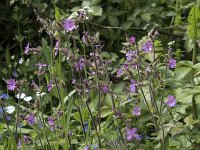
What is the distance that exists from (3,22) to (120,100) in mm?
2158

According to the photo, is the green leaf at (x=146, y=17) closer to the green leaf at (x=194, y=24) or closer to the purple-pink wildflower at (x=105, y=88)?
the green leaf at (x=194, y=24)

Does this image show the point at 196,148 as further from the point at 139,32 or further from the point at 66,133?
the point at 139,32

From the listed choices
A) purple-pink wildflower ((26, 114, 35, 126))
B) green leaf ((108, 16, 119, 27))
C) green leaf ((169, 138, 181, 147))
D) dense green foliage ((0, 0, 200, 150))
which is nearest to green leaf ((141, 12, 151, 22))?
dense green foliage ((0, 0, 200, 150))

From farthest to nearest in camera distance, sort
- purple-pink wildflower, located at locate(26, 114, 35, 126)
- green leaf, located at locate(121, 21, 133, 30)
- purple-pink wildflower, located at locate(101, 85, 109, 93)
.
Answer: green leaf, located at locate(121, 21, 133, 30) < purple-pink wildflower, located at locate(26, 114, 35, 126) < purple-pink wildflower, located at locate(101, 85, 109, 93)

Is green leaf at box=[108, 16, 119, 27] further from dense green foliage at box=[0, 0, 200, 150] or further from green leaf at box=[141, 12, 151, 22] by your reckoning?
green leaf at box=[141, 12, 151, 22]

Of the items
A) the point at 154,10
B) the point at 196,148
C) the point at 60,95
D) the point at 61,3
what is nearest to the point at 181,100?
the point at 196,148

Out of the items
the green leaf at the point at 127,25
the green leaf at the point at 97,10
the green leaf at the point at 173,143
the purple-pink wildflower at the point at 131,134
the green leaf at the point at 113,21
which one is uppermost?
the green leaf at the point at 97,10

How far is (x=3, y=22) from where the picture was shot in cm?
414

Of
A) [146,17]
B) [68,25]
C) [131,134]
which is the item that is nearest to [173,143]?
[131,134]

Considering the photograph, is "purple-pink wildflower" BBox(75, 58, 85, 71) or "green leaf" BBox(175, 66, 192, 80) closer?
"purple-pink wildflower" BBox(75, 58, 85, 71)

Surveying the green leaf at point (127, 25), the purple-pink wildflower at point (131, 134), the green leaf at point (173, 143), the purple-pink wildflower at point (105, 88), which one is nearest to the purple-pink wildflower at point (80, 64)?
the purple-pink wildflower at point (105, 88)

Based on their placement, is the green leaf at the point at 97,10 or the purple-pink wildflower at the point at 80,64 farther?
the green leaf at the point at 97,10

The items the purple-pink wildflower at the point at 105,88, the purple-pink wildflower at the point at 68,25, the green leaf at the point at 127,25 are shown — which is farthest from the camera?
the green leaf at the point at 127,25

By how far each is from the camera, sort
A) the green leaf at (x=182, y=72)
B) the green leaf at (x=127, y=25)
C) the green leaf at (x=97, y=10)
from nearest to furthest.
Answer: the green leaf at (x=182, y=72), the green leaf at (x=97, y=10), the green leaf at (x=127, y=25)
